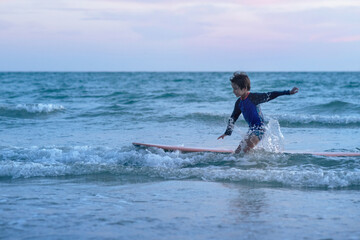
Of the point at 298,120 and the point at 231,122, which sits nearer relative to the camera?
the point at 231,122

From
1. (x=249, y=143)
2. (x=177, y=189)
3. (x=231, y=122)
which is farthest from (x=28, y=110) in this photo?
(x=177, y=189)

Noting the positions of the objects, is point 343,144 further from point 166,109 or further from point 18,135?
point 166,109

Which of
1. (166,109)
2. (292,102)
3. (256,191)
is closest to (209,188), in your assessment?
(256,191)

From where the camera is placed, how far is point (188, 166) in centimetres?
711

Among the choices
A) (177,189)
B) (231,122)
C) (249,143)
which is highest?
(231,122)

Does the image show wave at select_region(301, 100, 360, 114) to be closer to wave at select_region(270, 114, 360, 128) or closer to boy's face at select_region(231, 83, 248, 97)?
wave at select_region(270, 114, 360, 128)

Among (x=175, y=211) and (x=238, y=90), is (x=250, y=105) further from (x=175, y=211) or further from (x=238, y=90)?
(x=175, y=211)

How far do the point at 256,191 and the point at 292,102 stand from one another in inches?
628

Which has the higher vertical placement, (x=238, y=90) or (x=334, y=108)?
(x=238, y=90)

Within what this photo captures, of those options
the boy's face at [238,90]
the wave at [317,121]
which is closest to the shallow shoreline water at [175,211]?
the boy's face at [238,90]

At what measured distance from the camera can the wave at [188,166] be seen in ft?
18.7

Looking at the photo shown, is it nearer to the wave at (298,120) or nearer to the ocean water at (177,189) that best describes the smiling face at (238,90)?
the ocean water at (177,189)

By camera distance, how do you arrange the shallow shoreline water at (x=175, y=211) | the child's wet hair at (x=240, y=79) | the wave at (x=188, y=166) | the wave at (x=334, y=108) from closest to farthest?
the shallow shoreline water at (x=175, y=211) < the wave at (x=188, y=166) < the child's wet hair at (x=240, y=79) < the wave at (x=334, y=108)

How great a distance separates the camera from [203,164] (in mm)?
7164
